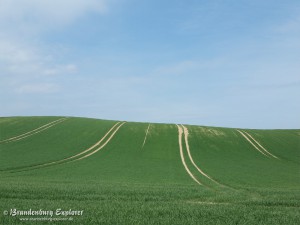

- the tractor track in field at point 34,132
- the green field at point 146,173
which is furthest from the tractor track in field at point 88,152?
the tractor track in field at point 34,132

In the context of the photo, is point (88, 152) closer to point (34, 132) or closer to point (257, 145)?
point (34, 132)

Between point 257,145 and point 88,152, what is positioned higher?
point 257,145

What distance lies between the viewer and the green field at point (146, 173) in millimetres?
18281

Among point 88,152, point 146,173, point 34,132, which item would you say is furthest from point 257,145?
point 34,132

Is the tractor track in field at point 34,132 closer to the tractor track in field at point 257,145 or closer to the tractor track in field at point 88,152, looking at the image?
the tractor track in field at point 88,152

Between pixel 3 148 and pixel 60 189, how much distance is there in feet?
112

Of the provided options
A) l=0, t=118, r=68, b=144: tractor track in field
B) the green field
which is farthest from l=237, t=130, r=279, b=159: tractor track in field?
l=0, t=118, r=68, b=144: tractor track in field

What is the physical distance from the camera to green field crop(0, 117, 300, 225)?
60.0 ft

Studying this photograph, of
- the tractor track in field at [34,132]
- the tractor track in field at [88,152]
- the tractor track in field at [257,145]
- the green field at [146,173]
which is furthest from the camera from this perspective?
the tractor track in field at [34,132]

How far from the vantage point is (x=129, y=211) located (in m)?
18.0

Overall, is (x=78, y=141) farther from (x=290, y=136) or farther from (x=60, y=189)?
(x=290, y=136)

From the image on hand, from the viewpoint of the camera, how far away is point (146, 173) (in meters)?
42.2

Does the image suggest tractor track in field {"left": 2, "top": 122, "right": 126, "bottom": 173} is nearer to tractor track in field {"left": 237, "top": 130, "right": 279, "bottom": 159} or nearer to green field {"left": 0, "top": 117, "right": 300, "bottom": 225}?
green field {"left": 0, "top": 117, "right": 300, "bottom": 225}

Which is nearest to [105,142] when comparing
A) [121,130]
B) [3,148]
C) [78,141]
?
[78,141]
